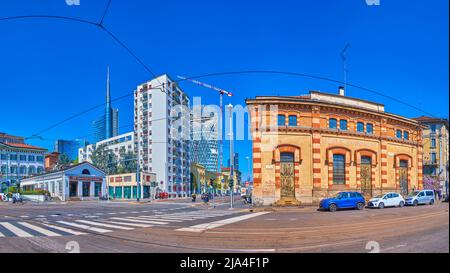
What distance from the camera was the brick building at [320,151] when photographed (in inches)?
1109

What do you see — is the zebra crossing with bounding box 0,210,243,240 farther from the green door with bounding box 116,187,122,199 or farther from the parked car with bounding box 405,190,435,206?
the green door with bounding box 116,187,122,199

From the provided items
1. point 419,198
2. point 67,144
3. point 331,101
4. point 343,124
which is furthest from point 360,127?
point 67,144

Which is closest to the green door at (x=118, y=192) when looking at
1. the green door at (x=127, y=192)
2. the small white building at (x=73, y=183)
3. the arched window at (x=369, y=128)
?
the green door at (x=127, y=192)

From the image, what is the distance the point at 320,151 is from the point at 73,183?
52.8 meters

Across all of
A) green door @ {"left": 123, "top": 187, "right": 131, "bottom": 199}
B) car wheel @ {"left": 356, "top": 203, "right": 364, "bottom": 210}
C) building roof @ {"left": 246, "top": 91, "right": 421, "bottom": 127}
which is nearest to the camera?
car wheel @ {"left": 356, "top": 203, "right": 364, "bottom": 210}

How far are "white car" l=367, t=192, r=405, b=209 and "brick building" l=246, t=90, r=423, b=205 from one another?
12.8 ft

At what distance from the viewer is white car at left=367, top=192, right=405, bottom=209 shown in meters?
25.5

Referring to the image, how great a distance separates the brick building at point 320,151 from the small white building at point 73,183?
47343 mm

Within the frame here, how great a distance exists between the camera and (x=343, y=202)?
2450cm

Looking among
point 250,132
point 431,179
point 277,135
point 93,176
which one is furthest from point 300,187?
point 93,176

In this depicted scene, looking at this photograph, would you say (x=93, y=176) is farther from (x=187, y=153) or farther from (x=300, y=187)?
(x=300, y=187)

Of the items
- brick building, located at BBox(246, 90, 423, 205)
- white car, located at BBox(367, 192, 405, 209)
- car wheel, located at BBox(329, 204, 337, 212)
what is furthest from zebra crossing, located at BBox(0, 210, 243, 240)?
white car, located at BBox(367, 192, 405, 209)

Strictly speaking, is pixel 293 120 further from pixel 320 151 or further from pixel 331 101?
pixel 331 101
